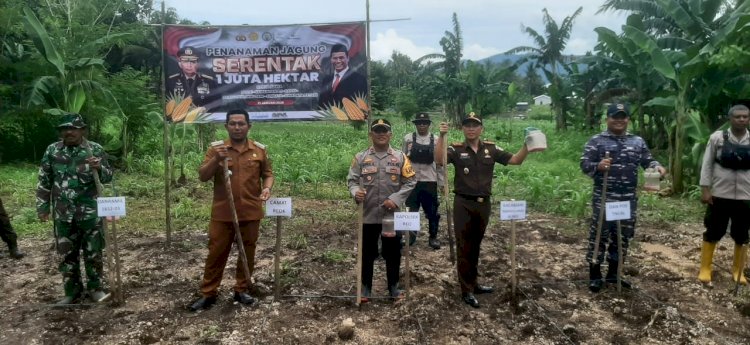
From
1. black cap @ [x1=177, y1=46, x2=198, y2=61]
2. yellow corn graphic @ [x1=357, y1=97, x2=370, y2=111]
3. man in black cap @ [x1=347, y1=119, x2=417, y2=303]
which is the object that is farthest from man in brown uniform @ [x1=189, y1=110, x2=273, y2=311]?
black cap @ [x1=177, y1=46, x2=198, y2=61]

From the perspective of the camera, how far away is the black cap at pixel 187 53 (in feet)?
20.7

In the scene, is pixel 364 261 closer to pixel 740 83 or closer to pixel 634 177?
pixel 634 177

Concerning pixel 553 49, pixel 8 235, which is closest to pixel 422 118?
pixel 8 235

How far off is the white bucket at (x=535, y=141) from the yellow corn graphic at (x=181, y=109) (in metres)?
3.89

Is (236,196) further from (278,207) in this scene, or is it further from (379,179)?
(379,179)

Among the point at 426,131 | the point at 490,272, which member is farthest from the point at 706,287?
the point at 426,131

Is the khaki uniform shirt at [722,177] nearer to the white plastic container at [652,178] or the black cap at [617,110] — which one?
the white plastic container at [652,178]

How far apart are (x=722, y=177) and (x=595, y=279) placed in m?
1.50

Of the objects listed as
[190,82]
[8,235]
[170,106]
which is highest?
[190,82]

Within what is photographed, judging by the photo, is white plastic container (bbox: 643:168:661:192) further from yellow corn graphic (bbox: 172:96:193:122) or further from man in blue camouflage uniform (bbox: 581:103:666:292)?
yellow corn graphic (bbox: 172:96:193:122)

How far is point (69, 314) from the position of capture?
471cm

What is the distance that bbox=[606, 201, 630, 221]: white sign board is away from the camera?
480 centimetres

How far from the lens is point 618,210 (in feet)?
15.8

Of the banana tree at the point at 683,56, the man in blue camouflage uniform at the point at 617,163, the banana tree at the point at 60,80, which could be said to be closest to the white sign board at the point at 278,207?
the man in blue camouflage uniform at the point at 617,163
